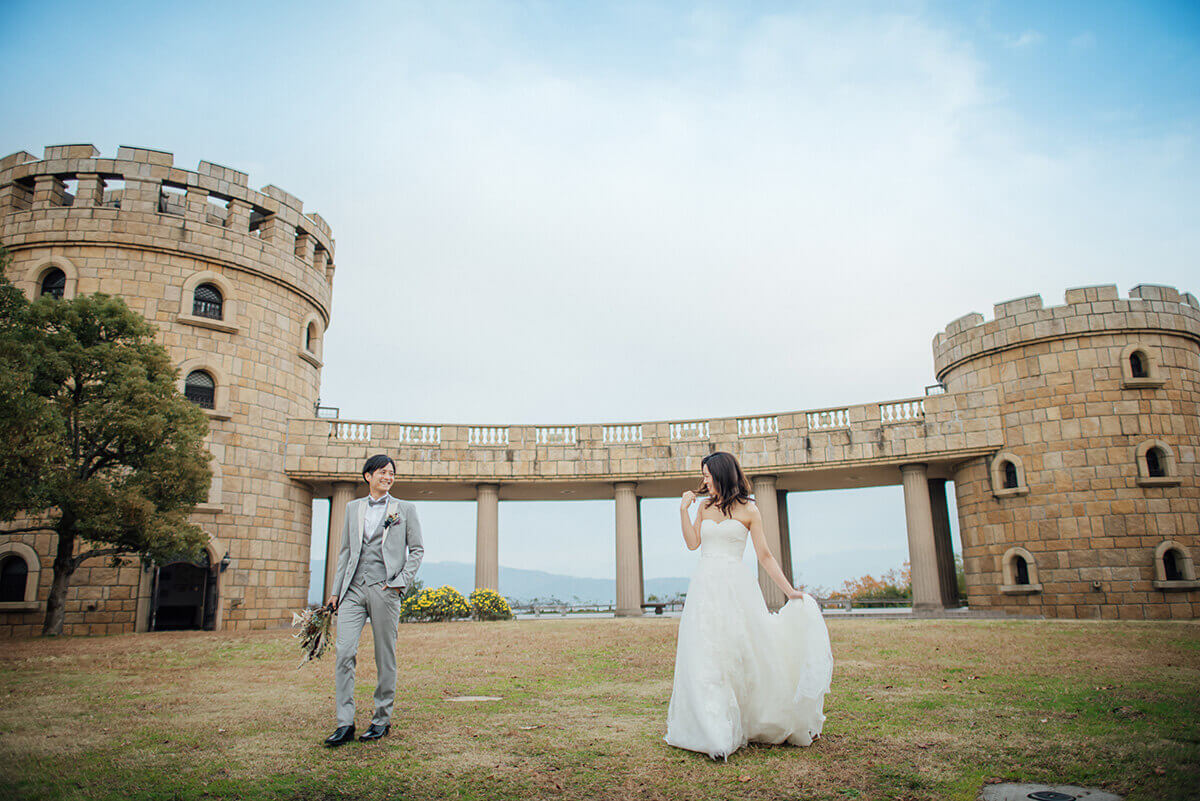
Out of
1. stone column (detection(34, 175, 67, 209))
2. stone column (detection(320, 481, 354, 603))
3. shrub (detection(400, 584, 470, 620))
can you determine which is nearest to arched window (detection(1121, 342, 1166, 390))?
shrub (detection(400, 584, 470, 620))

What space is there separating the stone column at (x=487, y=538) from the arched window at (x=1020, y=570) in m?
16.6

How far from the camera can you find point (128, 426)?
17.9 meters

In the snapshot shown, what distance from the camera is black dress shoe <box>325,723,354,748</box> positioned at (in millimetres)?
6070

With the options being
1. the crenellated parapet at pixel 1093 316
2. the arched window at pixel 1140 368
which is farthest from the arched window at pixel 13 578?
the arched window at pixel 1140 368

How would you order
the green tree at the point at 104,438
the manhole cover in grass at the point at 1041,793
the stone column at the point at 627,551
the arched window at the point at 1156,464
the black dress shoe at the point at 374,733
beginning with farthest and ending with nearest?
the stone column at the point at 627,551, the arched window at the point at 1156,464, the green tree at the point at 104,438, the black dress shoe at the point at 374,733, the manhole cover in grass at the point at 1041,793

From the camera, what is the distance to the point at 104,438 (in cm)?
1834

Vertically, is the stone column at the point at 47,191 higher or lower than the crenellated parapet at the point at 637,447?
higher

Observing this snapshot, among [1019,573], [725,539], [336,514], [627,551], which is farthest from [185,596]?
[1019,573]

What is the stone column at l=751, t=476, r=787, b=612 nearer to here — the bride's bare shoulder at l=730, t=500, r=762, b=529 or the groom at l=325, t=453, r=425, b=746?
the bride's bare shoulder at l=730, t=500, r=762, b=529

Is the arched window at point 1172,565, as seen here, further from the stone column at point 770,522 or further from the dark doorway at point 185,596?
the dark doorway at point 185,596

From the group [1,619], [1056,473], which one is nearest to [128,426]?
[1,619]

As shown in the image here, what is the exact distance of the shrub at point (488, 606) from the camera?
23641mm

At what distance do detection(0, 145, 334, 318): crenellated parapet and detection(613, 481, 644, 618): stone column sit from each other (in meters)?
14.2

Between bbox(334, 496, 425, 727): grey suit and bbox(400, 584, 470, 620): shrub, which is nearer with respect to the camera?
bbox(334, 496, 425, 727): grey suit
